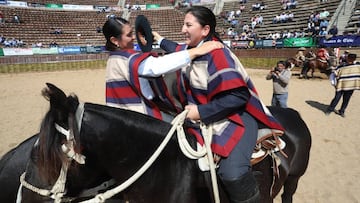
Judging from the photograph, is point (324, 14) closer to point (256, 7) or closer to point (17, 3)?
point (256, 7)

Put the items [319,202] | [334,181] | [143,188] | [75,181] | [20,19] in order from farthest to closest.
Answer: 1. [20,19]
2. [334,181]
3. [319,202]
4. [143,188]
5. [75,181]

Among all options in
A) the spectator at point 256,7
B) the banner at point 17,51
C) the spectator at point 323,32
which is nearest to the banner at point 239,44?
the spectator at point 323,32

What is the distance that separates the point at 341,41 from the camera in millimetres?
17141

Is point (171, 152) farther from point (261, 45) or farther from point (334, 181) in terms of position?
point (261, 45)

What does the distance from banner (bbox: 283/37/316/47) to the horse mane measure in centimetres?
2069

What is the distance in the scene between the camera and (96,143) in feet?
5.28

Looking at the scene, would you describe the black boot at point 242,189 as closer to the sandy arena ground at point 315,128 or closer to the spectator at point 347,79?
the sandy arena ground at point 315,128

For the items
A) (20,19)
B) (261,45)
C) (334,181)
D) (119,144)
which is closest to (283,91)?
(334,181)

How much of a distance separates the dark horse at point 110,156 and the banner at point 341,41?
1858cm

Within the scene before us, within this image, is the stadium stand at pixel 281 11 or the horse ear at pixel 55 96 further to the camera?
the stadium stand at pixel 281 11

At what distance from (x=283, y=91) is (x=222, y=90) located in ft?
18.4

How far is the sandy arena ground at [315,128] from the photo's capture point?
437 centimetres

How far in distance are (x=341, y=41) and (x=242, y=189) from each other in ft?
62.5

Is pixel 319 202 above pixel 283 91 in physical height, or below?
below
